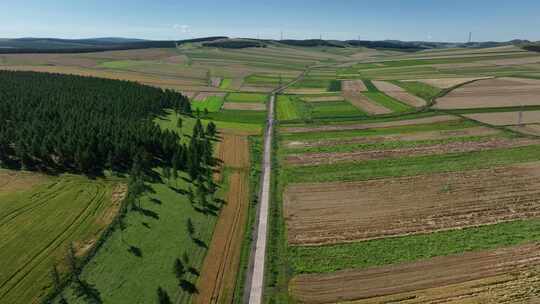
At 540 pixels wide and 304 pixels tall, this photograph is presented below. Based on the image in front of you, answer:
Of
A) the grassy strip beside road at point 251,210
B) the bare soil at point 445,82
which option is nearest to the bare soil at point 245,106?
the grassy strip beside road at point 251,210

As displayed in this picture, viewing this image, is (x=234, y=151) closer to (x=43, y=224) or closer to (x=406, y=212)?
(x=406, y=212)

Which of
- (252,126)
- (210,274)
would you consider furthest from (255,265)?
(252,126)

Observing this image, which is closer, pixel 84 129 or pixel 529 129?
pixel 84 129

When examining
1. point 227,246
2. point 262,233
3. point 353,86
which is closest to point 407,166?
point 262,233

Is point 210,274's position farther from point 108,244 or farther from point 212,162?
point 212,162

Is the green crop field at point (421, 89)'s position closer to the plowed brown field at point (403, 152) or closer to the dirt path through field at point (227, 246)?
the plowed brown field at point (403, 152)

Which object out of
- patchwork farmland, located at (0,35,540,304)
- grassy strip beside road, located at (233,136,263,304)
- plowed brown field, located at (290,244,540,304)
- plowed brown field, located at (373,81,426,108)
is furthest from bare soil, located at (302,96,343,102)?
plowed brown field, located at (290,244,540,304)

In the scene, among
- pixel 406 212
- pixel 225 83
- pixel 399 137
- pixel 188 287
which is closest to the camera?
pixel 188 287
